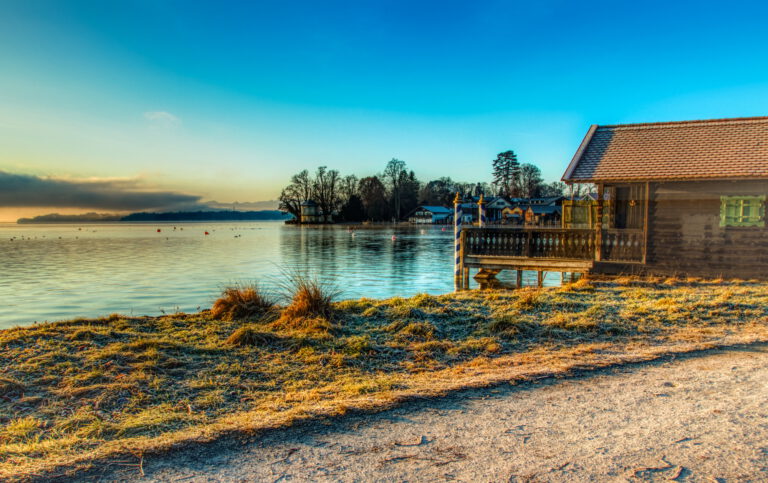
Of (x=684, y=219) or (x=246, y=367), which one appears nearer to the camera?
(x=246, y=367)

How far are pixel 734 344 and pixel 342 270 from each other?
20.0 meters

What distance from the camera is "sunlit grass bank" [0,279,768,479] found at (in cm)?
421

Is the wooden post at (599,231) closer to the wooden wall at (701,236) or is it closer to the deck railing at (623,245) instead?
the deck railing at (623,245)

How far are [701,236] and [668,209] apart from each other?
1.22 m

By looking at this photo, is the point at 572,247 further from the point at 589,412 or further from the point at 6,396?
the point at 6,396

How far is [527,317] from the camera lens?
8852 millimetres

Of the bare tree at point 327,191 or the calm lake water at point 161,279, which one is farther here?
the bare tree at point 327,191

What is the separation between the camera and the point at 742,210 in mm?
14094

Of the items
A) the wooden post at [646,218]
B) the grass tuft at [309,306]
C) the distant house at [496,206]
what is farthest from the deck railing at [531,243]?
the distant house at [496,206]

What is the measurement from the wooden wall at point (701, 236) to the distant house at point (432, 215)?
9807cm

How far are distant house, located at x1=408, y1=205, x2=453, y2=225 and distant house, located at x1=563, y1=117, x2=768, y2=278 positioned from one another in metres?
97.3

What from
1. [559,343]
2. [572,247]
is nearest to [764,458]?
[559,343]

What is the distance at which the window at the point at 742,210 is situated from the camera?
1394 centimetres

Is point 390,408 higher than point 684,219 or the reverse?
the reverse
